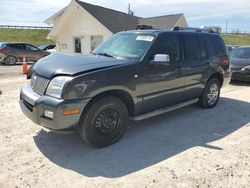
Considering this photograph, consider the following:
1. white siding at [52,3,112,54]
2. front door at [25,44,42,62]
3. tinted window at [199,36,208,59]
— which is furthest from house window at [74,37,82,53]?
tinted window at [199,36,208,59]

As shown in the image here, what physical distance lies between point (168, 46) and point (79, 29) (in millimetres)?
16040

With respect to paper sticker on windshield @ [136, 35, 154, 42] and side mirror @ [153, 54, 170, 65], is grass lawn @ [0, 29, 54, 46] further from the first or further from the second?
side mirror @ [153, 54, 170, 65]

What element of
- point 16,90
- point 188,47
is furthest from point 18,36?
point 188,47

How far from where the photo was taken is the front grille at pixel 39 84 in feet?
13.0

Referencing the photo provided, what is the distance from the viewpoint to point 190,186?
128 inches

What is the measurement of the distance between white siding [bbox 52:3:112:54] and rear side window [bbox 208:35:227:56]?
39.4ft

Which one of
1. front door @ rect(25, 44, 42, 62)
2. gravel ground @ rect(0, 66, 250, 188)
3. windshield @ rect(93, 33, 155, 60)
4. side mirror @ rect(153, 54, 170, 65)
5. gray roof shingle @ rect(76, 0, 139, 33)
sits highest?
gray roof shingle @ rect(76, 0, 139, 33)

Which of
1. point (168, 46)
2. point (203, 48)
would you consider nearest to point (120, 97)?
point (168, 46)

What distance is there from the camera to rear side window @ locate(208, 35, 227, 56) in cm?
654

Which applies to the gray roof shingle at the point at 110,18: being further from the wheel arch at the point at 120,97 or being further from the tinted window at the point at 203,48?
the wheel arch at the point at 120,97

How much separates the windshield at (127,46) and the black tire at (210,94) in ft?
7.59

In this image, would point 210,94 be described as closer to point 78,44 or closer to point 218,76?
point 218,76

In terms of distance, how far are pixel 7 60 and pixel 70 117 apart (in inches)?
653

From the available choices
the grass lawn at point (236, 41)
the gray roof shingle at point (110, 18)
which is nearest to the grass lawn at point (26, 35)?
the gray roof shingle at point (110, 18)
